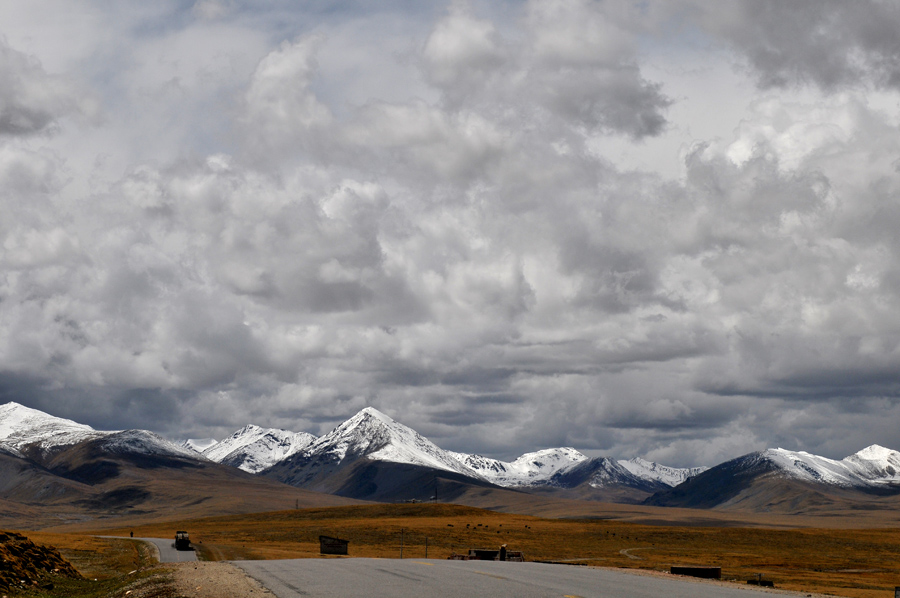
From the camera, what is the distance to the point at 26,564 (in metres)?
A: 47.1

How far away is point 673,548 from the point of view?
465 feet

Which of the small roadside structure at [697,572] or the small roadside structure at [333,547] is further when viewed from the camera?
the small roadside structure at [333,547]

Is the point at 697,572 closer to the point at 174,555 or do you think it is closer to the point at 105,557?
the point at 174,555

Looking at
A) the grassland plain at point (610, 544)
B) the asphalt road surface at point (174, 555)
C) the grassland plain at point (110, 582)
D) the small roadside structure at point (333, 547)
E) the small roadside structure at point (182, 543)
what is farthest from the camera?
the grassland plain at point (610, 544)

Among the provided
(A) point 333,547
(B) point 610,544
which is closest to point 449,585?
(A) point 333,547

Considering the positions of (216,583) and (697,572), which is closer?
(216,583)

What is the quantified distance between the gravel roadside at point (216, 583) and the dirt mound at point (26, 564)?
6.73 meters

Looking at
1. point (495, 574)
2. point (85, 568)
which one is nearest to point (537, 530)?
point (85, 568)

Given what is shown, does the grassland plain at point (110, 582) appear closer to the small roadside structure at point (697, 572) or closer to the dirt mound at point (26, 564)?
the dirt mound at point (26, 564)

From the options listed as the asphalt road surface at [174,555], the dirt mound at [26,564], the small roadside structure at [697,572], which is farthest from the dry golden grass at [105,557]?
the small roadside structure at [697,572]

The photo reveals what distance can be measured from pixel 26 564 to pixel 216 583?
15351 millimetres

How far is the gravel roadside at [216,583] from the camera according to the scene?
33.5 m

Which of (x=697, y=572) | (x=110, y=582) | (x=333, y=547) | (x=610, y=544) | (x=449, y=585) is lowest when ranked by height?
(x=610, y=544)

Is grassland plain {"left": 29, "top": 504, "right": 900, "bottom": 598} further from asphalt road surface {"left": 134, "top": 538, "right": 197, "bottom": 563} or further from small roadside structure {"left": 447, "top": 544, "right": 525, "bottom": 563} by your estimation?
small roadside structure {"left": 447, "top": 544, "right": 525, "bottom": 563}
